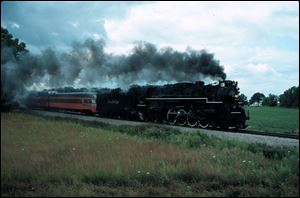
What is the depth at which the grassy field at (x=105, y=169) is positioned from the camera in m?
5.17

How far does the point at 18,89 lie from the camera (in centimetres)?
602

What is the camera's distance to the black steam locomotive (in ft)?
84.3

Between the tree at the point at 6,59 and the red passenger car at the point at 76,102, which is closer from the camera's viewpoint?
the tree at the point at 6,59

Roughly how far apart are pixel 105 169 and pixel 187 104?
2097 cm

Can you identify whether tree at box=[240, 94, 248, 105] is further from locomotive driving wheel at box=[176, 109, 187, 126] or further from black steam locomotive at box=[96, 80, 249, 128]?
locomotive driving wheel at box=[176, 109, 187, 126]

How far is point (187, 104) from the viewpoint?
27188mm

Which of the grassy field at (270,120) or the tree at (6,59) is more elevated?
the tree at (6,59)

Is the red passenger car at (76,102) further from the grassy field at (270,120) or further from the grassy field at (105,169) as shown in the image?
the grassy field at (105,169)

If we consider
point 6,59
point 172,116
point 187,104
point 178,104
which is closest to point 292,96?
point 6,59

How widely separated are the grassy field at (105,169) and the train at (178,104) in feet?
54.2

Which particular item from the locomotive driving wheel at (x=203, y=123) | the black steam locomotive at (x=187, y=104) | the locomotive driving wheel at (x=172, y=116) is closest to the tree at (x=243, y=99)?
the black steam locomotive at (x=187, y=104)

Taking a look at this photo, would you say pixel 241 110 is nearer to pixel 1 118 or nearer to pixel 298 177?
pixel 298 177

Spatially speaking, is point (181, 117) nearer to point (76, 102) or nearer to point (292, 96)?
point (76, 102)

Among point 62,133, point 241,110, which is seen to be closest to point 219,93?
point 241,110
